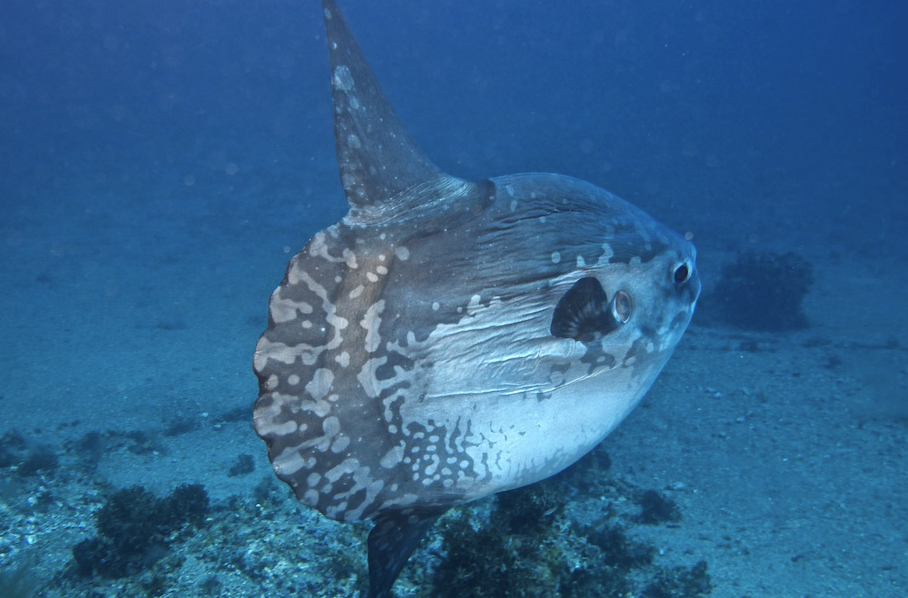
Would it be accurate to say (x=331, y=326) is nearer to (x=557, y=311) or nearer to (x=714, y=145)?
(x=557, y=311)

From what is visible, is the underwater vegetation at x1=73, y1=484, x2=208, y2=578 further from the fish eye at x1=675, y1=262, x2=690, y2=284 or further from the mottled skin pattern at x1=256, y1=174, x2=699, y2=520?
the fish eye at x1=675, y1=262, x2=690, y2=284

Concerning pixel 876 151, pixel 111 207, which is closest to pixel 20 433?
pixel 111 207

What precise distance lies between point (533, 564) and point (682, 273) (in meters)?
2.17

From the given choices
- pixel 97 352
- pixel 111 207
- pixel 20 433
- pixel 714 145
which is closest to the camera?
pixel 20 433

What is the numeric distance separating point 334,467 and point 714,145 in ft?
162

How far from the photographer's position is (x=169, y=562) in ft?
13.6

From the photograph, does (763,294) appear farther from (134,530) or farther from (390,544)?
(134,530)

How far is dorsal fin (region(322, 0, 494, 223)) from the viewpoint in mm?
2367

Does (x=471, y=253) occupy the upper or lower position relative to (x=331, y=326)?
upper

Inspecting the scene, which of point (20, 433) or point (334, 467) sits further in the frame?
point (20, 433)

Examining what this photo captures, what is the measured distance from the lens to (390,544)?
2.48 meters

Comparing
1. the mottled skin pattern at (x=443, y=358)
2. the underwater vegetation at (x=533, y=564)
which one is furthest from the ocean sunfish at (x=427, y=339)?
the underwater vegetation at (x=533, y=564)

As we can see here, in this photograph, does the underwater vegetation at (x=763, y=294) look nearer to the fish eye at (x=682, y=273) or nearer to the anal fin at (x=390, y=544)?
the fish eye at (x=682, y=273)

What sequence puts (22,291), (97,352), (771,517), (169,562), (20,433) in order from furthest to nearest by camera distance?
(22,291) → (97,352) → (20,433) → (771,517) → (169,562)
